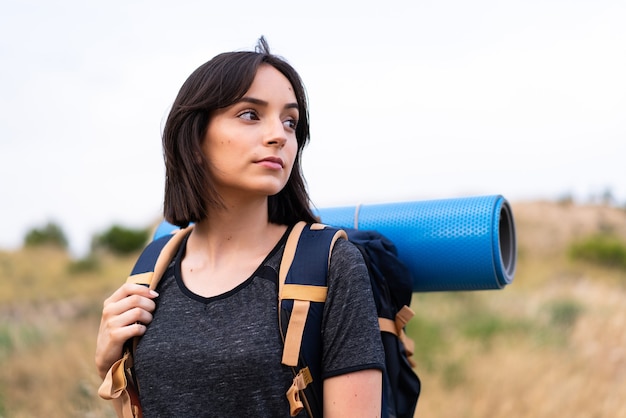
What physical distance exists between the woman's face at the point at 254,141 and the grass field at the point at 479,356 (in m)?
3.27

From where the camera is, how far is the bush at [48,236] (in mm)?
20734

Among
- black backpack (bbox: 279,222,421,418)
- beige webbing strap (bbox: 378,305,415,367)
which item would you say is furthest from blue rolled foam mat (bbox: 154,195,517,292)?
beige webbing strap (bbox: 378,305,415,367)

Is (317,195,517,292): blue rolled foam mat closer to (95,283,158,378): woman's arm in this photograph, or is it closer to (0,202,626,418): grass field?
(95,283,158,378): woman's arm

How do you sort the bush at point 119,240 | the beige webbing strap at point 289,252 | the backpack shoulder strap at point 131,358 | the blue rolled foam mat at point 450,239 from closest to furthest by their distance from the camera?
1. the beige webbing strap at point 289,252
2. the backpack shoulder strap at point 131,358
3. the blue rolled foam mat at point 450,239
4. the bush at point 119,240

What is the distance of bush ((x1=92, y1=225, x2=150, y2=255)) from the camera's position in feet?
67.6

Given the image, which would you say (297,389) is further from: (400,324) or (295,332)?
(400,324)

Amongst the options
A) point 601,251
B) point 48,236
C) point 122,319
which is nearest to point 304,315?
point 122,319

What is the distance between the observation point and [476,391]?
5922 millimetres

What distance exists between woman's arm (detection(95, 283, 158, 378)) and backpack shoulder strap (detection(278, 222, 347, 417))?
0.43 m

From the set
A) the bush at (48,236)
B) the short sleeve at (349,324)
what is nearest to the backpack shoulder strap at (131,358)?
the short sleeve at (349,324)

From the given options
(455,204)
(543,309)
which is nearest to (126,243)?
(543,309)

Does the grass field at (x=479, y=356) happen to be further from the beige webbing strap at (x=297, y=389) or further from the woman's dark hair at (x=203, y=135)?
the beige webbing strap at (x=297, y=389)

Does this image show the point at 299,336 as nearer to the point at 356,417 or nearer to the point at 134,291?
the point at 356,417

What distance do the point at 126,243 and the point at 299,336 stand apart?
64.4 ft
